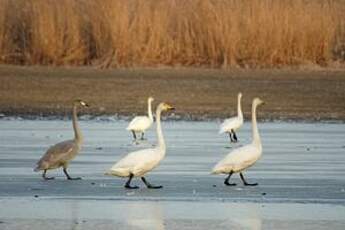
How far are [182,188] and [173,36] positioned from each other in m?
18.8

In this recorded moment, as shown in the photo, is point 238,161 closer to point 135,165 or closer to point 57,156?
point 135,165

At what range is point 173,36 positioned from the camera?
31203 mm

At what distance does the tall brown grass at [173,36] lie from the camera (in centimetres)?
3089

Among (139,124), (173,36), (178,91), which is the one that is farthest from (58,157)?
(173,36)

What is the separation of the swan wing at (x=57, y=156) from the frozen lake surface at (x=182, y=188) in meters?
0.19

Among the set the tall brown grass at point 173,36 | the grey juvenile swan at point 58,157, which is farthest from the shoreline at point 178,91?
the grey juvenile swan at point 58,157

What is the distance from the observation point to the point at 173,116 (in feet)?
74.5

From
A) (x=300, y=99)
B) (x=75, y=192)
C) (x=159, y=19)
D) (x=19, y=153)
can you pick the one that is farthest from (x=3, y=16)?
(x=75, y=192)

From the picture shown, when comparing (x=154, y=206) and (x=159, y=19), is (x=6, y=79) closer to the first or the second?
(x=159, y=19)

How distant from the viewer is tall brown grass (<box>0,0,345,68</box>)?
30.9 m

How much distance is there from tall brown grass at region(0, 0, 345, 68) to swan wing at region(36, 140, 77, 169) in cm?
1651

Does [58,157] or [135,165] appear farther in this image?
[58,157]

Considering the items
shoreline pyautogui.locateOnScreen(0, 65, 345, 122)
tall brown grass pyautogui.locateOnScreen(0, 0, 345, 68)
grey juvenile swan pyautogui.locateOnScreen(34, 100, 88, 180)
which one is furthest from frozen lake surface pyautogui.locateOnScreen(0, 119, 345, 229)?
tall brown grass pyautogui.locateOnScreen(0, 0, 345, 68)

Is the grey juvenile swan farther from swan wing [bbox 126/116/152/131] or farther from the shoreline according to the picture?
the shoreline
